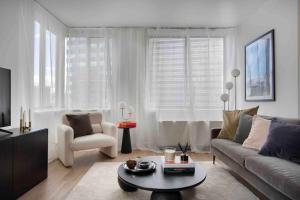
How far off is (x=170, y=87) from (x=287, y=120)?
2357 millimetres

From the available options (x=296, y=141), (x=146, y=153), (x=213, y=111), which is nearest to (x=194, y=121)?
(x=213, y=111)

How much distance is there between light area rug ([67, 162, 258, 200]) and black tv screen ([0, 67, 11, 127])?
1.12m

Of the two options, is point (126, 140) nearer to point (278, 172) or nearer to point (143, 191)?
point (143, 191)

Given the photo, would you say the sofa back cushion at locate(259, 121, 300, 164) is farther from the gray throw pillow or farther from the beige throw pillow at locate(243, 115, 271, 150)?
the gray throw pillow

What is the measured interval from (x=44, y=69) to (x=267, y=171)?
3.55 metres

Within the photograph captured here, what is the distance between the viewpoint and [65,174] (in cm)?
301

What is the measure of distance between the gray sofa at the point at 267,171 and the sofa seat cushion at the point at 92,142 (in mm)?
1840

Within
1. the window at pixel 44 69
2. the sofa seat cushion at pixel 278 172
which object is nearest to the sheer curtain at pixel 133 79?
the window at pixel 44 69

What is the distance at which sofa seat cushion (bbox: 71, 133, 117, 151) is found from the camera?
3.32 metres

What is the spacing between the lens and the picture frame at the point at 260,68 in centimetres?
318

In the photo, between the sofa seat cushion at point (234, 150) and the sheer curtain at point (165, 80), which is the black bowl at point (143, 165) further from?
the sheer curtain at point (165, 80)

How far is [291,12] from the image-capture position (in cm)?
278

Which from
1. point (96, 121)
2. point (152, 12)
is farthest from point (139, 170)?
point (152, 12)

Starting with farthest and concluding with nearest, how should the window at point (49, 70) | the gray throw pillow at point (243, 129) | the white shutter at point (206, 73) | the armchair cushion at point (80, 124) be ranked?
1. the white shutter at point (206, 73)
2. the window at point (49, 70)
3. the armchair cushion at point (80, 124)
4. the gray throw pillow at point (243, 129)
